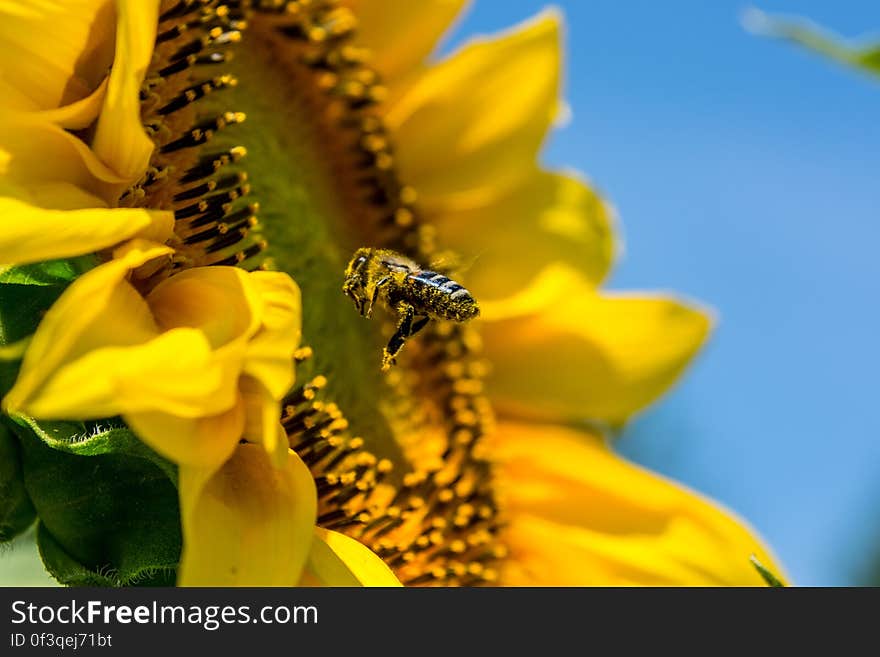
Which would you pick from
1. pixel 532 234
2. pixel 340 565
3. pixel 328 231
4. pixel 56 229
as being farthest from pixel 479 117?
pixel 56 229

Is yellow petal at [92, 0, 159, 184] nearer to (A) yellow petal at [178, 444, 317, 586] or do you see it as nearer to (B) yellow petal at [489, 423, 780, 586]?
(A) yellow petal at [178, 444, 317, 586]

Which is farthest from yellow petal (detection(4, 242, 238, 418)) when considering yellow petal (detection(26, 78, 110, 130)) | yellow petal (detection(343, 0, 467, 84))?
yellow petal (detection(343, 0, 467, 84))

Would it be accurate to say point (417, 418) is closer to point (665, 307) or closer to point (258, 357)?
point (665, 307)

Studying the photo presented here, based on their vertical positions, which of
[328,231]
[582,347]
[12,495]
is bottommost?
[582,347]

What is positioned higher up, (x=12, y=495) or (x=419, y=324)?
(x=419, y=324)

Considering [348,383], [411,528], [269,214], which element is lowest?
[411,528]

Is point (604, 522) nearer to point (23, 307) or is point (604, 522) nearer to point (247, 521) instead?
point (247, 521)

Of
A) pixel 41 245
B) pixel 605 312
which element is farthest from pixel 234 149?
pixel 605 312
